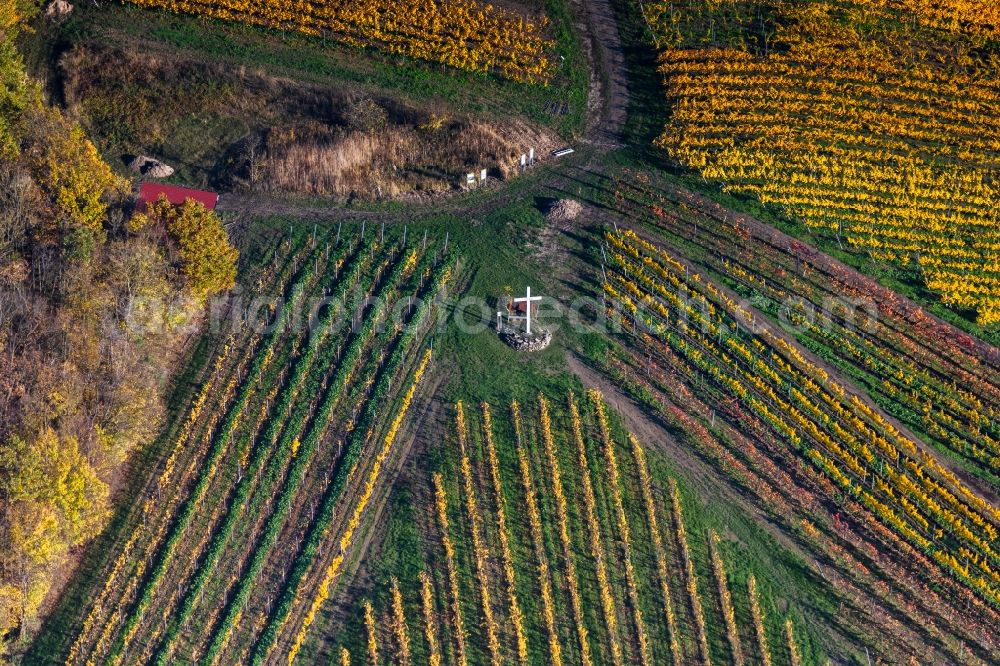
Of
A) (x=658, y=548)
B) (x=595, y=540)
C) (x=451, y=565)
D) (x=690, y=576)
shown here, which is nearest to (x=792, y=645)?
(x=690, y=576)

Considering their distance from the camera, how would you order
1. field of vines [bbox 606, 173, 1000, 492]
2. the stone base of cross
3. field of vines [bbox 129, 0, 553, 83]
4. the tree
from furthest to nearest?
field of vines [bbox 129, 0, 553, 83] < the stone base of cross < the tree < field of vines [bbox 606, 173, 1000, 492]

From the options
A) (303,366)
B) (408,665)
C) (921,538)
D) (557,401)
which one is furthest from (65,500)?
(921,538)

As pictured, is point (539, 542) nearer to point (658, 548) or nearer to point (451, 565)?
point (451, 565)

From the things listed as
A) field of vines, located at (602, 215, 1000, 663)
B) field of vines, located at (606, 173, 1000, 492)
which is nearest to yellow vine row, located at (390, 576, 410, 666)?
field of vines, located at (602, 215, 1000, 663)

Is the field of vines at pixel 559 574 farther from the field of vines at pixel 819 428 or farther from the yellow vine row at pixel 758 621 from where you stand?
the field of vines at pixel 819 428

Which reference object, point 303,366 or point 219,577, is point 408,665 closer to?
point 219,577

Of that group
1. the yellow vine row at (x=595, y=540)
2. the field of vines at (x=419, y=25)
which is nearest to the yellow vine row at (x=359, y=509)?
the yellow vine row at (x=595, y=540)

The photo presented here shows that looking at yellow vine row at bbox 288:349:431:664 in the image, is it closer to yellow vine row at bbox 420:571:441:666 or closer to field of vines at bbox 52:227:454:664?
field of vines at bbox 52:227:454:664
